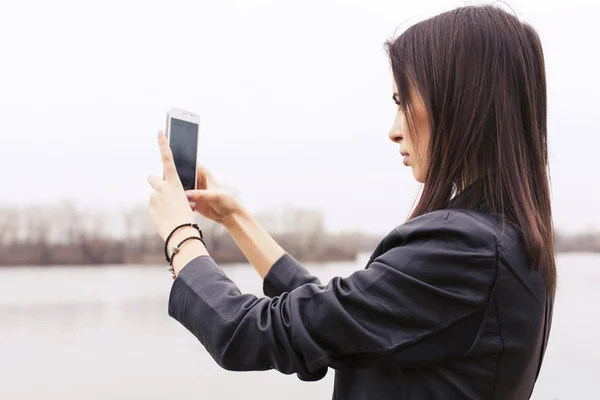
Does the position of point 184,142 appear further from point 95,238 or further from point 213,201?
point 95,238

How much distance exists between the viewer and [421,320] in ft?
1.54

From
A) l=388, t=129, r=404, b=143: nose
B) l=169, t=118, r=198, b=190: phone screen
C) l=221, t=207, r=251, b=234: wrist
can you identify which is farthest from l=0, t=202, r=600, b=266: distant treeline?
l=388, t=129, r=404, b=143: nose

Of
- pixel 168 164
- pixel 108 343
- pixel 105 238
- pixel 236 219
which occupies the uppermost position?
pixel 168 164

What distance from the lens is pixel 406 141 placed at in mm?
562

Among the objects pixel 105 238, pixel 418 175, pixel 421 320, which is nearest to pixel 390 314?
pixel 421 320

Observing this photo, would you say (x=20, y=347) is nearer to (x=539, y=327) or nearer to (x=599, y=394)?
(x=539, y=327)

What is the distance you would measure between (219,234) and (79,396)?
1.74 ft

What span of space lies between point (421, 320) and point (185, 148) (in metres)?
0.43

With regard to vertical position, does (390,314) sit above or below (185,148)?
below

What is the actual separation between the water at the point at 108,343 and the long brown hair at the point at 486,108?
2.31 feet

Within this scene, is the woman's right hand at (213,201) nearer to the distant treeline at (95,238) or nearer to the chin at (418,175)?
the distant treeline at (95,238)

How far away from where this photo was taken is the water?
1.20 meters

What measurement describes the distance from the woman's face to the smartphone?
0.31 metres

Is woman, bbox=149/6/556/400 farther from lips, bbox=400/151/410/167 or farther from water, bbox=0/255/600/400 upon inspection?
water, bbox=0/255/600/400
